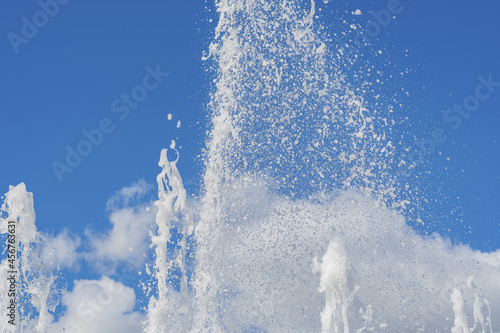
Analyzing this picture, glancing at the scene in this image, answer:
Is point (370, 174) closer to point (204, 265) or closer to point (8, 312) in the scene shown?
point (204, 265)

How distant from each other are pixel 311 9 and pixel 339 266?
1378 centimetres

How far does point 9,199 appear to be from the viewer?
82.6 ft

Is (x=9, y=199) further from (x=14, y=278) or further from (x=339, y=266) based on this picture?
(x=339, y=266)

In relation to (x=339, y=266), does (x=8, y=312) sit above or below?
below

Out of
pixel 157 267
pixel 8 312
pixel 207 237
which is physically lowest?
pixel 8 312

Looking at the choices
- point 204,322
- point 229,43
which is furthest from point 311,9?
point 204,322

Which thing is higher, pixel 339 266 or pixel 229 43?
pixel 229 43

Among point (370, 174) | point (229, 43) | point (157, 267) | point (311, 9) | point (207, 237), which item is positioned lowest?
point (157, 267)

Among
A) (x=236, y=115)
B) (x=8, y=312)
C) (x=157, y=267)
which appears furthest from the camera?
(x=236, y=115)

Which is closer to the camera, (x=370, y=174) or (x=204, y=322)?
(x=204, y=322)

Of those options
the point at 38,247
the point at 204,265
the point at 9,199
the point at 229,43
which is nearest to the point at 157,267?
the point at 204,265

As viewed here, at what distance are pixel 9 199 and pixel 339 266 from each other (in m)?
16.0

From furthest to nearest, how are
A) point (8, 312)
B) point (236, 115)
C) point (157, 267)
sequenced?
point (236, 115), point (157, 267), point (8, 312)

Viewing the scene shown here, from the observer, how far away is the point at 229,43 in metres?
28.8
